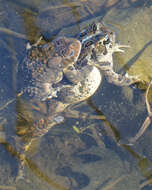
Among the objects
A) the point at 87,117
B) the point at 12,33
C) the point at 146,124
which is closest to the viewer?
the point at 146,124

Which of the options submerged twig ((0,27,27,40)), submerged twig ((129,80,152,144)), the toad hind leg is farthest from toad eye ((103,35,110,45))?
submerged twig ((0,27,27,40))

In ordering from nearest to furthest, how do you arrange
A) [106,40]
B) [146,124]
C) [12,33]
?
[146,124] → [106,40] → [12,33]

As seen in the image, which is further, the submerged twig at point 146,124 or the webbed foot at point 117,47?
the webbed foot at point 117,47

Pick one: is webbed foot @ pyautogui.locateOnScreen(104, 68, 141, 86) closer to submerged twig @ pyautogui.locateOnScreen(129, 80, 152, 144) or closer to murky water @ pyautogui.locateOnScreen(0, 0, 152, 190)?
murky water @ pyautogui.locateOnScreen(0, 0, 152, 190)

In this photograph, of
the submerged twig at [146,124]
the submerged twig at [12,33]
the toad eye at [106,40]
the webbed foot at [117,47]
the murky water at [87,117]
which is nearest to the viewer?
the submerged twig at [146,124]

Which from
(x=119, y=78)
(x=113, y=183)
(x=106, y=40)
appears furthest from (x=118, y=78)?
(x=113, y=183)

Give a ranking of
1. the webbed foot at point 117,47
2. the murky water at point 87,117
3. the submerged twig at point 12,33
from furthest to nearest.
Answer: the submerged twig at point 12,33
the webbed foot at point 117,47
the murky water at point 87,117

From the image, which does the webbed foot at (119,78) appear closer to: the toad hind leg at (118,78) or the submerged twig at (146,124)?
the toad hind leg at (118,78)

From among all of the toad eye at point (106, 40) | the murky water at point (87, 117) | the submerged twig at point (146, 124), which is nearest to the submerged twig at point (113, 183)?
the murky water at point (87, 117)

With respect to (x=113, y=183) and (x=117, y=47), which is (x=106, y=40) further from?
(x=113, y=183)
